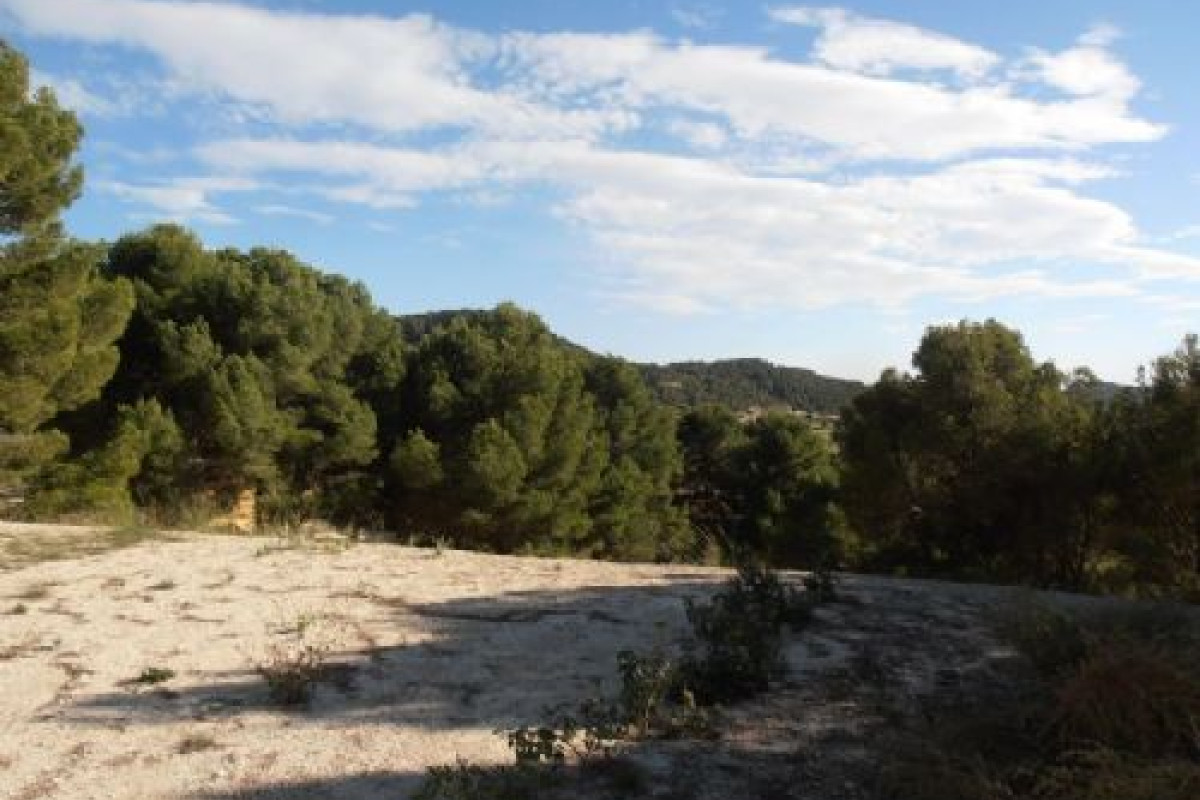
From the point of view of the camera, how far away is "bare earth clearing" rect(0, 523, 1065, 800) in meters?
4.19

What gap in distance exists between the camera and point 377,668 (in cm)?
537

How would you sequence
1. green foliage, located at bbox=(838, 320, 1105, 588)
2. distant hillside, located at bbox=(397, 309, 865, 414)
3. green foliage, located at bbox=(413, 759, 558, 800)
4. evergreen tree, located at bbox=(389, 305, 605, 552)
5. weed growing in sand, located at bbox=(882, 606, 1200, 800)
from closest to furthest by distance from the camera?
weed growing in sand, located at bbox=(882, 606, 1200, 800)
green foliage, located at bbox=(413, 759, 558, 800)
green foliage, located at bbox=(838, 320, 1105, 588)
evergreen tree, located at bbox=(389, 305, 605, 552)
distant hillside, located at bbox=(397, 309, 865, 414)

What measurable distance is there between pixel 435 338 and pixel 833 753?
25855 mm

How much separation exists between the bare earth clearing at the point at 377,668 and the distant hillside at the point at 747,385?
6780cm

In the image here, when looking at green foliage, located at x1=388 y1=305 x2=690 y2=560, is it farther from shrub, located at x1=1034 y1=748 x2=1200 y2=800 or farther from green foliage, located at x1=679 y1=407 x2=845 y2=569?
shrub, located at x1=1034 y1=748 x2=1200 y2=800

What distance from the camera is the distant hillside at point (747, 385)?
8262cm

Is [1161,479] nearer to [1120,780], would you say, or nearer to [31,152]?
[1120,780]

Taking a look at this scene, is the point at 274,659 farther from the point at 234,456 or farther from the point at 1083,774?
the point at 234,456

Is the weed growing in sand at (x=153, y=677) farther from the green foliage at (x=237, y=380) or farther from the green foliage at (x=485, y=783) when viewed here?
the green foliage at (x=237, y=380)

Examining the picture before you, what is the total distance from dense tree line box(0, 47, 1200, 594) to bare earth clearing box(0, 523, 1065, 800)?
230 cm

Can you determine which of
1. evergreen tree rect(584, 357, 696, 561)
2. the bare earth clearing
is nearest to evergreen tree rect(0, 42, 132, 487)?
the bare earth clearing

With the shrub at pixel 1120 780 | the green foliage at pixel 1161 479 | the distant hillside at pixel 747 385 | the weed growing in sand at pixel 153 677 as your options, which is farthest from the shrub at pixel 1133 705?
the distant hillside at pixel 747 385

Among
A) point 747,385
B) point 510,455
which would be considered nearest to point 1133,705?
point 510,455

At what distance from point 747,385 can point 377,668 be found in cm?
9197
